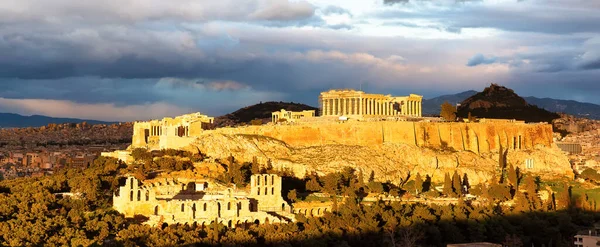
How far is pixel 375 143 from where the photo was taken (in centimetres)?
8681

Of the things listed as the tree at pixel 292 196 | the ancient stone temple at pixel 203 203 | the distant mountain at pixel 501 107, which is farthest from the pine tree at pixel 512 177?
the distant mountain at pixel 501 107

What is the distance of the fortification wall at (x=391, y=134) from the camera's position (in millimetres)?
87125

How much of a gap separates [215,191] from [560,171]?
117 ft

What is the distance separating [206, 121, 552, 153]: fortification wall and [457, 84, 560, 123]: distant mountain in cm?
2698

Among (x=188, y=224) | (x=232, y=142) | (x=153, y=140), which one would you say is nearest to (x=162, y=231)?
(x=188, y=224)

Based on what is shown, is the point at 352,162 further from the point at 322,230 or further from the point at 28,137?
the point at 28,137

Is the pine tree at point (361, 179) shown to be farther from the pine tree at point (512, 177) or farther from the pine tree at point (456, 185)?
the pine tree at point (512, 177)

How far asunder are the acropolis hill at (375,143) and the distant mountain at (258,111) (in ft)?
132

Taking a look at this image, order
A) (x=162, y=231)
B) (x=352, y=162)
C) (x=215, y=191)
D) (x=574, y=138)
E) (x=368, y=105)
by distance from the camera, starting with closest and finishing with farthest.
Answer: (x=162, y=231)
(x=215, y=191)
(x=352, y=162)
(x=368, y=105)
(x=574, y=138)

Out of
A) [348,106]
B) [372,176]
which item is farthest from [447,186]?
[348,106]

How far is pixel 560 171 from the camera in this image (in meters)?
92.1

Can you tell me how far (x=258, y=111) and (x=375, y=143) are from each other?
61.6 m

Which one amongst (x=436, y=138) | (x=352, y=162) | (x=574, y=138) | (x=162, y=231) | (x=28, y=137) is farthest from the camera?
(x=28, y=137)

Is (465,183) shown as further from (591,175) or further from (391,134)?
(591,175)
